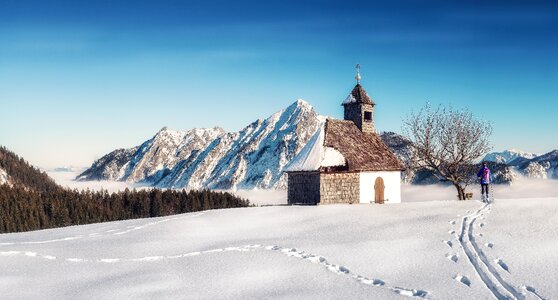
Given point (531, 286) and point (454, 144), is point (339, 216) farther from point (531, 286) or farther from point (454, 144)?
point (454, 144)

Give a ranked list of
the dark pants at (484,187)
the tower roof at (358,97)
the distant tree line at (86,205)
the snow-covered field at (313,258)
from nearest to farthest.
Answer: the snow-covered field at (313,258), the dark pants at (484,187), the tower roof at (358,97), the distant tree line at (86,205)

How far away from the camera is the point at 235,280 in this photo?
19453mm

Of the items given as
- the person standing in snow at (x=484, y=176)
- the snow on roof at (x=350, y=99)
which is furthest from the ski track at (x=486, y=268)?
the snow on roof at (x=350, y=99)

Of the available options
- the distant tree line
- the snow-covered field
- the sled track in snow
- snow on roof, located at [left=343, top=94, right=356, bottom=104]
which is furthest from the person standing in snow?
the distant tree line

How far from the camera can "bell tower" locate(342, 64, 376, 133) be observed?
5006 centimetres

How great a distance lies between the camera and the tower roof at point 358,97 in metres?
50.2

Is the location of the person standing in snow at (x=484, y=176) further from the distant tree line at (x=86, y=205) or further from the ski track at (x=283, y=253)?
the distant tree line at (x=86, y=205)

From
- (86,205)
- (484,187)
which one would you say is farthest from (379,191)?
(86,205)

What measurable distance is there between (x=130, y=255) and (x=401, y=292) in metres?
13.6

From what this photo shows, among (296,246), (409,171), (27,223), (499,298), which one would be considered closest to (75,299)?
(296,246)

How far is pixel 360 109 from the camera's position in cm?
5000

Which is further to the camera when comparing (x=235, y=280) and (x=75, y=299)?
(x=235, y=280)

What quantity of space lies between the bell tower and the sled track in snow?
23.3 metres

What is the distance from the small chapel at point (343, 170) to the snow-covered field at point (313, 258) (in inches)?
390
